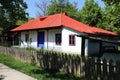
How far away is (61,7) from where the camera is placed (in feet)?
248

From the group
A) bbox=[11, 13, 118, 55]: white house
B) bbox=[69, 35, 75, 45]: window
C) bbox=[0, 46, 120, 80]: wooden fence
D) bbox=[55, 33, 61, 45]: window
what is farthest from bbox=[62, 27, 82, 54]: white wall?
bbox=[0, 46, 120, 80]: wooden fence

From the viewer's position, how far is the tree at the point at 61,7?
73.0 m

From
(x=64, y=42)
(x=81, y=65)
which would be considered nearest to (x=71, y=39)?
(x=64, y=42)

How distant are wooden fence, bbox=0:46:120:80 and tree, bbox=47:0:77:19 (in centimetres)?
5494

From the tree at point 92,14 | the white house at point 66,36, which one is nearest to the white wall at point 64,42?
the white house at point 66,36

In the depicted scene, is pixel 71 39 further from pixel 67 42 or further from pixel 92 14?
pixel 92 14

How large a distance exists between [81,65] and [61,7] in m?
65.4

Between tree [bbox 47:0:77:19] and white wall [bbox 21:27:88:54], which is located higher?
tree [bbox 47:0:77:19]

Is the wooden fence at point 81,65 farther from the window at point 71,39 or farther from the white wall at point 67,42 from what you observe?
the window at point 71,39

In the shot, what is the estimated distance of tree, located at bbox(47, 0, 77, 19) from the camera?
239ft

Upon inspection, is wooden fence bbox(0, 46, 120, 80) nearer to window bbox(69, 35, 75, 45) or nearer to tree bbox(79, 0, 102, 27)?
window bbox(69, 35, 75, 45)

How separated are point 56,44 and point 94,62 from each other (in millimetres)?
24208

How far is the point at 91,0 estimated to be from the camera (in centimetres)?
6150

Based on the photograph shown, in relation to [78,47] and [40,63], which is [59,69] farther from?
[78,47]
